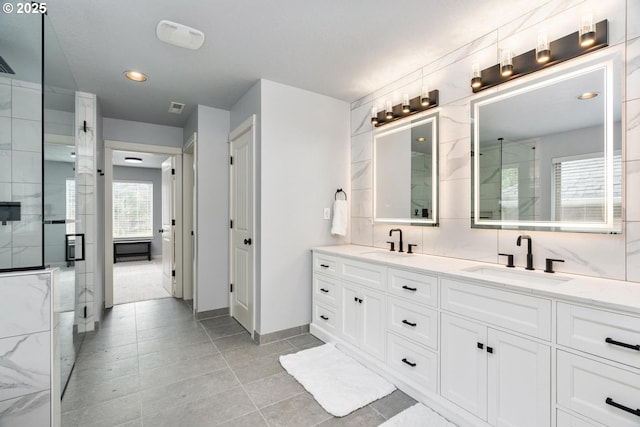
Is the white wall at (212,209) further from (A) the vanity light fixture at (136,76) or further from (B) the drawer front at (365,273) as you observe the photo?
(B) the drawer front at (365,273)

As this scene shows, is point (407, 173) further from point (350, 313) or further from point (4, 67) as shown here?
point (4, 67)

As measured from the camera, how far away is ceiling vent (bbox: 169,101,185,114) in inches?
133

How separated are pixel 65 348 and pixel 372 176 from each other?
9.56 feet

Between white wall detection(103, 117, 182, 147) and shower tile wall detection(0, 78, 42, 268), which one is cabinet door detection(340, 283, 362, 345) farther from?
white wall detection(103, 117, 182, 147)

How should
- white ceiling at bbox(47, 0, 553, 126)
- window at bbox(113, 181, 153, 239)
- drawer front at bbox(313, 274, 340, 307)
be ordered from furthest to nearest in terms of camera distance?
window at bbox(113, 181, 153, 239) → drawer front at bbox(313, 274, 340, 307) → white ceiling at bbox(47, 0, 553, 126)

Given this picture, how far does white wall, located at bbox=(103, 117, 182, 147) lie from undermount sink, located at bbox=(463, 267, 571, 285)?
4158 millimetres

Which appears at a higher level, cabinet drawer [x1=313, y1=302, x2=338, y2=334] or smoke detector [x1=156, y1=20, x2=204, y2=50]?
smoke detector [x1=156, y1=20, x2=204, y2=50]

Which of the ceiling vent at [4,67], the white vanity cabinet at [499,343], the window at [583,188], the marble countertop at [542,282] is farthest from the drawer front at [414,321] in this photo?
the ceiling vent at [4,67]

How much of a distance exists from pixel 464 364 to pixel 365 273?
93cm

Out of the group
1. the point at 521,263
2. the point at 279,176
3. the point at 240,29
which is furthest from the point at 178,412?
the point at 240,29

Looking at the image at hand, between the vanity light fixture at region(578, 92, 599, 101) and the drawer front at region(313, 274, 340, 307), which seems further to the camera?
the drawer front at region(313, 274, 340, 307)

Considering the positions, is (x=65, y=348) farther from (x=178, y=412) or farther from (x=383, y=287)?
(x=383, y=287)

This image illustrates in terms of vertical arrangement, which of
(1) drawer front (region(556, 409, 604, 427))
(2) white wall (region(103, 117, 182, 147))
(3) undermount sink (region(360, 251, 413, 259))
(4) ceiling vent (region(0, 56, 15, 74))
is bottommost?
(1) drawer front (region(556, 409, 604, 427))

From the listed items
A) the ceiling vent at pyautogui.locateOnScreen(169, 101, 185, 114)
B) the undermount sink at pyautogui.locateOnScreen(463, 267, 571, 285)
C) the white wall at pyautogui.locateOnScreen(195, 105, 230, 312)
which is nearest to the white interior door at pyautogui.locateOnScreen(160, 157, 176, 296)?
the ceiling vent at pyautogui.locateOnScreen(169, 101, 185, 114)
